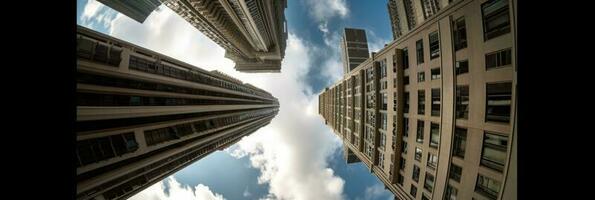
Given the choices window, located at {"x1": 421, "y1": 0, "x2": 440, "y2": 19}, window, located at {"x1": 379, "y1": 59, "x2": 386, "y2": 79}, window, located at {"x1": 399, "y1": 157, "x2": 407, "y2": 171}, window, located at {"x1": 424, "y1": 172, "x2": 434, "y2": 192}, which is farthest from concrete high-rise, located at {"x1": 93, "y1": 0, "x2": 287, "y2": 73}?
window, located at {"x1": 424, "y1": 172, "x2": 434, "y2": 192}

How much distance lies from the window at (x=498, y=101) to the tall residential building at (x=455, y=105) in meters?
0.05

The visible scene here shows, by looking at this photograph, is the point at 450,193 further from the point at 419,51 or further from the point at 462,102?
the point at 419,51

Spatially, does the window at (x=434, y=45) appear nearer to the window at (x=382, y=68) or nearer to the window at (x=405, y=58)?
the window at (x=405, y=58)

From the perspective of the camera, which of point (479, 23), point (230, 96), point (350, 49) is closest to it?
point (479, 23)

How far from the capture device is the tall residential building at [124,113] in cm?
2058

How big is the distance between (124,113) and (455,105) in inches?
1224

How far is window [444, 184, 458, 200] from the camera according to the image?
64.6 ft

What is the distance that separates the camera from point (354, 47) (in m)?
137

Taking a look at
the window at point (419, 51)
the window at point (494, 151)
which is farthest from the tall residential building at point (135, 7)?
the window at point (494, 151)

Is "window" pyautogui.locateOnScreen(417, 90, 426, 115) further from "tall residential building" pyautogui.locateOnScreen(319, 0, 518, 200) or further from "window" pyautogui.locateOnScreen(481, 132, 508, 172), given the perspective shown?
"window" pyautogui.locateOnScreen(481, 132, 508, 172)

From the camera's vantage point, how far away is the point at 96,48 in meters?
21.1
